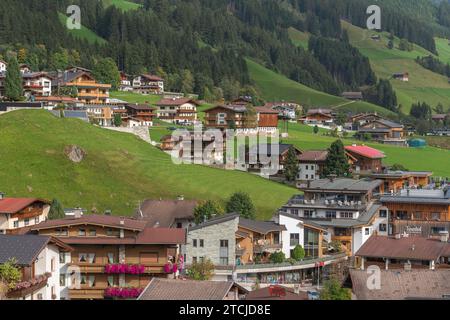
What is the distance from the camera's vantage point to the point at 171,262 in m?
36.1

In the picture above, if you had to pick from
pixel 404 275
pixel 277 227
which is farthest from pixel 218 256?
pixel 404 275

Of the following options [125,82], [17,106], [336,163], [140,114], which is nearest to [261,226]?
[336,163]

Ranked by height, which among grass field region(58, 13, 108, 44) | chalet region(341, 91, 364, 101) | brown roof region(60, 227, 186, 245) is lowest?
brown roof region(60, 227, 186, 245)

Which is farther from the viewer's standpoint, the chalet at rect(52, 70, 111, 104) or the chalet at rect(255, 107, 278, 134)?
the chalet at rect(255, 107, 278, 134)

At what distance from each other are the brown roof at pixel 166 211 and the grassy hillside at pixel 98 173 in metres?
8.16

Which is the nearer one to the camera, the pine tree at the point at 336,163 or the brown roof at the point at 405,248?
the brown roof at the point at 405,248

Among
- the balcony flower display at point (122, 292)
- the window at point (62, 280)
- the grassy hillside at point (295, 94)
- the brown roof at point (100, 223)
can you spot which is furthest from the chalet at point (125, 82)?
the balcony flower display at point (122, 292)

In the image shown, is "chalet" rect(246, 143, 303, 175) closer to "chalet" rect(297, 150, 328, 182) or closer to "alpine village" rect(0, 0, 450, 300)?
"alpine village" rect(0, 0, 450, 300)

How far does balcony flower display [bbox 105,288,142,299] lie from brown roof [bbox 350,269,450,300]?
9.23m

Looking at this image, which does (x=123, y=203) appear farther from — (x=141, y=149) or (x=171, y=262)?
(x=171, y=262)

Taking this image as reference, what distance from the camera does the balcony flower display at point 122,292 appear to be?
106ft

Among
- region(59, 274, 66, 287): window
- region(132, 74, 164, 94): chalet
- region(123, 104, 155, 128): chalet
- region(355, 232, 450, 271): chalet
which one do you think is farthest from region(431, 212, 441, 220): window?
region(132, 74, 164, 94): chalet

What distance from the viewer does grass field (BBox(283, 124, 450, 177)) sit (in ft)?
310

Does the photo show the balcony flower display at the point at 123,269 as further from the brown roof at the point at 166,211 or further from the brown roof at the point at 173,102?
the brown roof at the point at 173,102
